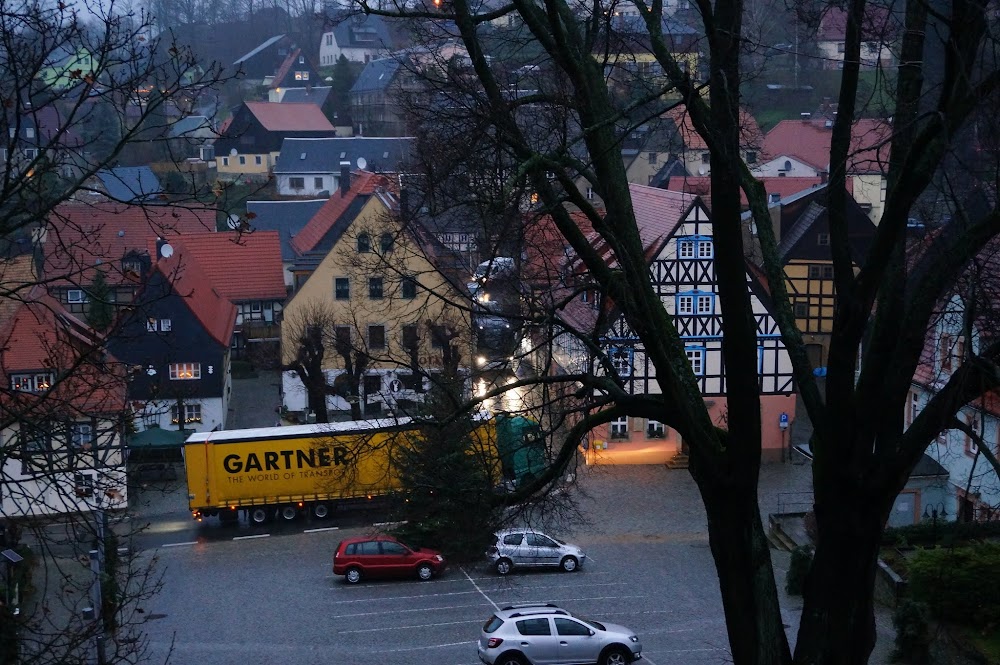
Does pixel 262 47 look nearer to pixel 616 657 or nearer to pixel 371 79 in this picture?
pixel 371 79

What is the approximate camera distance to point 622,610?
56.3 feet

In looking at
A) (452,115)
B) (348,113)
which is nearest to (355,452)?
(452,115)

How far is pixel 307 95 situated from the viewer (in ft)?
251

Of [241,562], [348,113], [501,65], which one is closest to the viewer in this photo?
[501,65]

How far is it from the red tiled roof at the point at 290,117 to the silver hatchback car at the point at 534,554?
4827cm

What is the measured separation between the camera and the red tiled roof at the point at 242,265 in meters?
35.6

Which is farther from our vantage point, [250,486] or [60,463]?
[250,486]

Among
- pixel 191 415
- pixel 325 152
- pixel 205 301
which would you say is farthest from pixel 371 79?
pixel 191 415

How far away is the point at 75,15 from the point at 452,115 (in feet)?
5.79

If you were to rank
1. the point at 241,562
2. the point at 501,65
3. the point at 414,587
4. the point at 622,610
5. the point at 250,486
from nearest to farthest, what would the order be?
the point at 501,65, the point at 622,610, the point at 414,587, the point at 241,562, the point at 250,486

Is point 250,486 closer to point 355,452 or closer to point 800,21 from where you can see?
point 355,452

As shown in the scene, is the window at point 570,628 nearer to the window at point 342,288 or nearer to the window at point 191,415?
the window at point 191,415

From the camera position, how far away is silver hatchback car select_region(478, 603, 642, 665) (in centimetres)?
1435

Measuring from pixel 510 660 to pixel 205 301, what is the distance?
62.6ft
